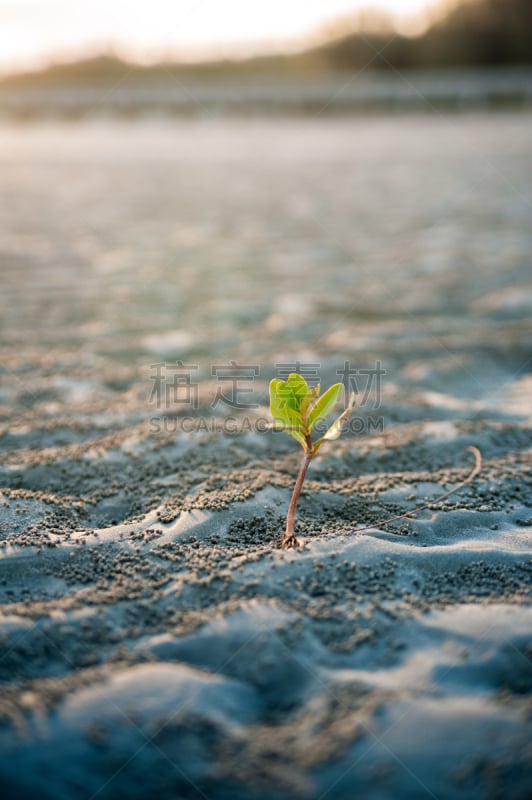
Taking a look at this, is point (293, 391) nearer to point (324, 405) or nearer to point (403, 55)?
point (324, 405)

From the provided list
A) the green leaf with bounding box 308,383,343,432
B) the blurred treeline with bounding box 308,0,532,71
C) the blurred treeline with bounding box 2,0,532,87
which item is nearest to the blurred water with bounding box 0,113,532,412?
the green leaf with bounding box 308,383,343,432

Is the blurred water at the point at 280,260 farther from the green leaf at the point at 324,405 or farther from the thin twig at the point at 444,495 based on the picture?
the green leaf at the point at 324,405

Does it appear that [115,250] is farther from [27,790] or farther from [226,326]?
[27,790]

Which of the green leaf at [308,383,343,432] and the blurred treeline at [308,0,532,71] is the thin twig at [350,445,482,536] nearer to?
the green leaf at [308,383,343,432]

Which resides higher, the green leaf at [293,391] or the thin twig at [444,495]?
the green leaf at [293,391]

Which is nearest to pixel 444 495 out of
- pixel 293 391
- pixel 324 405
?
pixel 324 405

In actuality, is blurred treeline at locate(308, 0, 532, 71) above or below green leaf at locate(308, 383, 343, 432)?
above

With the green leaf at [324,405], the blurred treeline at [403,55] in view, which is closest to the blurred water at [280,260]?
the green leaf at [324,405]

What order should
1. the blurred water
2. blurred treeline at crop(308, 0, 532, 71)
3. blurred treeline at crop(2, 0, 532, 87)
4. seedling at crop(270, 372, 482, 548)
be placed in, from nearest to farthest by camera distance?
seedling at crop(270, 372, 482, 548) → the blurred water → blurred treeline at crop(2, 0, 532, 87) → blurred treeline at crop(308, 0, 532, 71)
